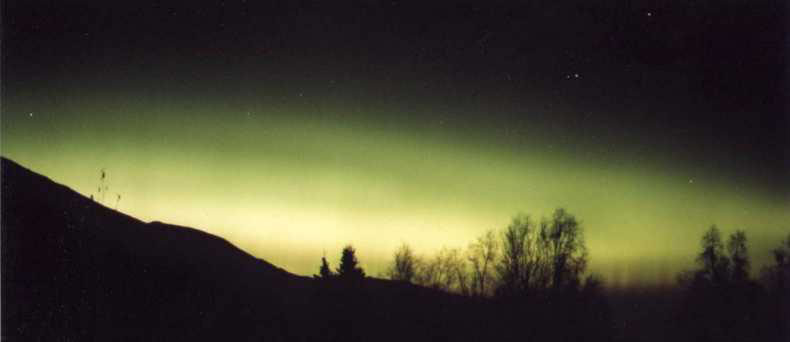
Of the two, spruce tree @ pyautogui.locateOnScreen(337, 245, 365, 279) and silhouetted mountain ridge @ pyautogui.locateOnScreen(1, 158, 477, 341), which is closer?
silhouetted mountain ridge @ pyautogui.locateOnScreen(1, 158, 477, 341)

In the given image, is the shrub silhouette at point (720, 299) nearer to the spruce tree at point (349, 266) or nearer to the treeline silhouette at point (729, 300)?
the treeline silhouette at point (729, 300)

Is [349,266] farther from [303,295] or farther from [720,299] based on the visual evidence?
[720,299]

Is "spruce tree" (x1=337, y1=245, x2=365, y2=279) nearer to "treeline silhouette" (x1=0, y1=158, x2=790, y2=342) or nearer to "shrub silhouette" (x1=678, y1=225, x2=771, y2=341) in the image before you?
"treeline silhouette" (x1=0, y1=158, x2=790, y2=342)

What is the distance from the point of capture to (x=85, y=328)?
24.3 metres

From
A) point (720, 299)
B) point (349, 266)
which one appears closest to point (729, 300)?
point (720, 299)

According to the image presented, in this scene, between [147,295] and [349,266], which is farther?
[349,266]

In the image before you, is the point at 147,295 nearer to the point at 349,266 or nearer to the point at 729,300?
the point at 349,266

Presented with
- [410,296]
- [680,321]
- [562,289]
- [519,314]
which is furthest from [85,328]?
[680,321]

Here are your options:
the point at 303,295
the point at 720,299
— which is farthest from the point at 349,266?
the point at 720,299

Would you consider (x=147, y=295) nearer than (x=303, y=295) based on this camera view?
Yes

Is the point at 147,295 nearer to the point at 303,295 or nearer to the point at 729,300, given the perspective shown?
the point at 303,295

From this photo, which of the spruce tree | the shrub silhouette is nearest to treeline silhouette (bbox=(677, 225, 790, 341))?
the shrub silhouette

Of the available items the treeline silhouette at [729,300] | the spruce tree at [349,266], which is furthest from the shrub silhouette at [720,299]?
the spruce tree at [349,266]

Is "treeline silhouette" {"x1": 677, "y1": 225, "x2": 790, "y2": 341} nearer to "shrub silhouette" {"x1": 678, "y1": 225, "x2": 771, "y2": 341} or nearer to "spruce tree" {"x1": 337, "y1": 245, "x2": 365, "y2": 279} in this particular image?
"shrub silhouette" {"x1": 678, "y1": 225, "x2": 771, "y2": 341}
